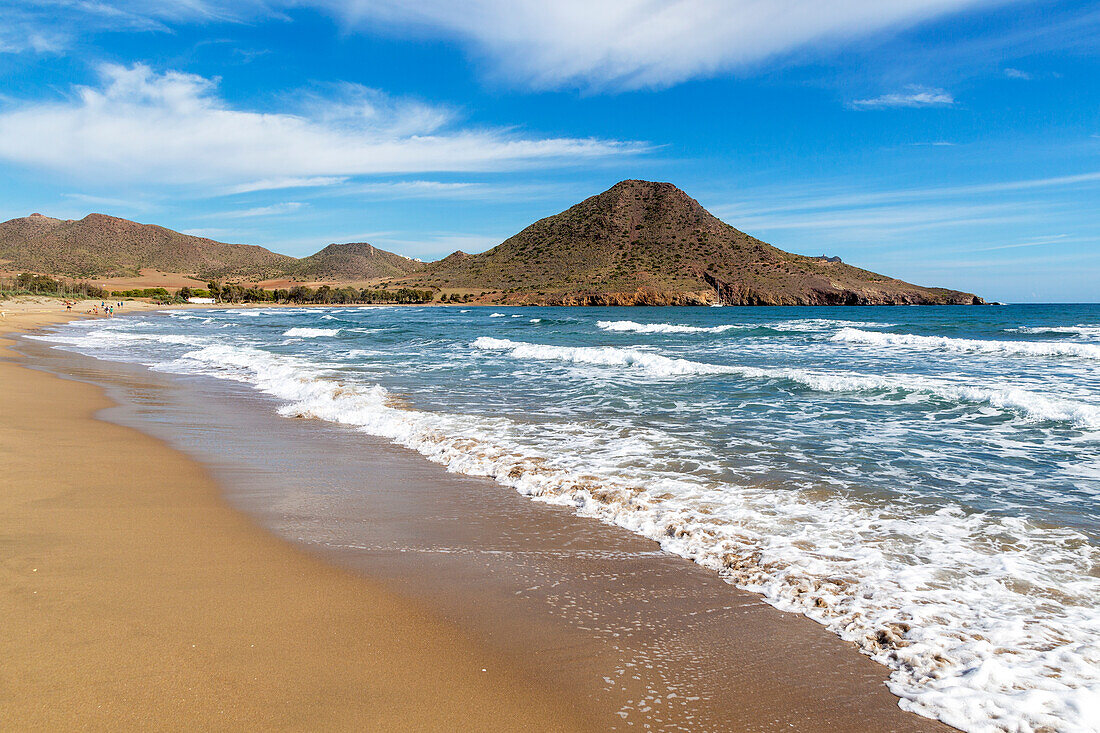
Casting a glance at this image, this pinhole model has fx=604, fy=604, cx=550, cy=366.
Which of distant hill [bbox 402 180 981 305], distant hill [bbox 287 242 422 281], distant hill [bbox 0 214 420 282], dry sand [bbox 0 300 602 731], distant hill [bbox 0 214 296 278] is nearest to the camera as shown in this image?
dry sand [bbox 0 300 602 731]

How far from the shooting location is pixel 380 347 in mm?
25547

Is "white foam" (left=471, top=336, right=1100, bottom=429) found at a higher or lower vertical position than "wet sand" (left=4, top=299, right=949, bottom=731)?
higher

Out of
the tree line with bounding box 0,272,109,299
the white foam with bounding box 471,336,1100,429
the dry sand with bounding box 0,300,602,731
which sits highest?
the tree line with bounding box 0,272,109,299

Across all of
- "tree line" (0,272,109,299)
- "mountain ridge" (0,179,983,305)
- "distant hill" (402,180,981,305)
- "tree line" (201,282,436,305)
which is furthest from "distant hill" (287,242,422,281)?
"tree line" (0,272,109,299)

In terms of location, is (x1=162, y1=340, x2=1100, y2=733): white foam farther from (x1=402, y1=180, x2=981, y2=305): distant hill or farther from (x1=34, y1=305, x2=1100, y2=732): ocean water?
(x1=402, y1=180, x2=981, y2=305): distant hill

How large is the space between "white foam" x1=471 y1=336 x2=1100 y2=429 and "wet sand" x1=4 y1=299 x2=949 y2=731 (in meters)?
9.31

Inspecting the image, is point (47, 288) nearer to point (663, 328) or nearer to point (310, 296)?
point (310, 296)

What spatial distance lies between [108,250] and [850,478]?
512 feet

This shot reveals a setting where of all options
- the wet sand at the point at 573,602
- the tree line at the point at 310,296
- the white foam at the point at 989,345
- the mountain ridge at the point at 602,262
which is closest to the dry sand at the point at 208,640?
the wet sand at the point at 573,602

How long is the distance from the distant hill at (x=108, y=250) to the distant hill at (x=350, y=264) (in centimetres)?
759

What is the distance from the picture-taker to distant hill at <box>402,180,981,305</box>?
8725 cm

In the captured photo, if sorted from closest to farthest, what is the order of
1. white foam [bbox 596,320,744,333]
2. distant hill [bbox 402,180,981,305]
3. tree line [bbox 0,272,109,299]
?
1. white foam [bbox 596,320,744,333]
2. tree line [bbox 0,272,109,299]
3. distant hill [bbox 402,180,981,305]

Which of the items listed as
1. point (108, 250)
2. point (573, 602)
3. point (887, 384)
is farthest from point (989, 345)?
point (108, 250)

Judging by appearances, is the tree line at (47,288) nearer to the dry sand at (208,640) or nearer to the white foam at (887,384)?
the white foam at (887,384)
